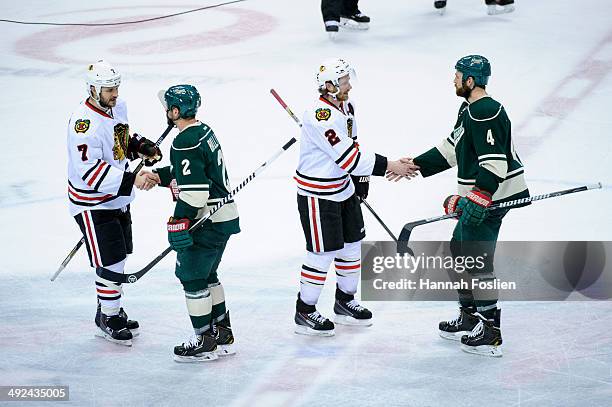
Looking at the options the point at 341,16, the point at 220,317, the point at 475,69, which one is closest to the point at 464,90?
the point at 475,69

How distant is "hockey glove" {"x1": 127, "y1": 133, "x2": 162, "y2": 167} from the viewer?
16.9ft

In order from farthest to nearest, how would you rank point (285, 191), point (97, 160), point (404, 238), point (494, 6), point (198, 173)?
point (494, 6) < point (285, 191) < point (404, 238) < point (97, 160) < point (198, 173)

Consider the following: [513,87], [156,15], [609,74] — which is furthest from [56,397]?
[156,15]

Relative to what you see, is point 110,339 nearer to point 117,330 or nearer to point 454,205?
point 117,330

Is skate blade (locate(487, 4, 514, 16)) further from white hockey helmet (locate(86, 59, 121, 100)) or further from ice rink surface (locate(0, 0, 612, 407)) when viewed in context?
white hockey helmet (locate(86, 59, 121, 100))

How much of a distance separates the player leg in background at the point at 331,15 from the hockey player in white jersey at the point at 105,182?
4.97 meters

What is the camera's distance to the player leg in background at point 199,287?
4688mm

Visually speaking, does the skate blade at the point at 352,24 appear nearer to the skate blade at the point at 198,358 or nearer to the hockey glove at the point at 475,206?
the hockey glove at the point at 475,206

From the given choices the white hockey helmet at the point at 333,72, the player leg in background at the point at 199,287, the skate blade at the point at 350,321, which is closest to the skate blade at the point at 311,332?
the skate blade at the point at 350,321

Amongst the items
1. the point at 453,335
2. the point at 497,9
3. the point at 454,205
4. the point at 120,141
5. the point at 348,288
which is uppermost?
the point at 120,141

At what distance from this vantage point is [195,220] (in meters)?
4.67

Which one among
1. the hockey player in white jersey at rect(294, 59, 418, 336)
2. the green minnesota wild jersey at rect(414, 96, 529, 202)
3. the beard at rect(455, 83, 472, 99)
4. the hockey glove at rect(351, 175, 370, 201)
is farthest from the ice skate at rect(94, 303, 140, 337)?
the beard at rect(455, 83, 472, 99)

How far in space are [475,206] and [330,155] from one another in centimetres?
70

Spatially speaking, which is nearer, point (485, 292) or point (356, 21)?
point (485, 292)
